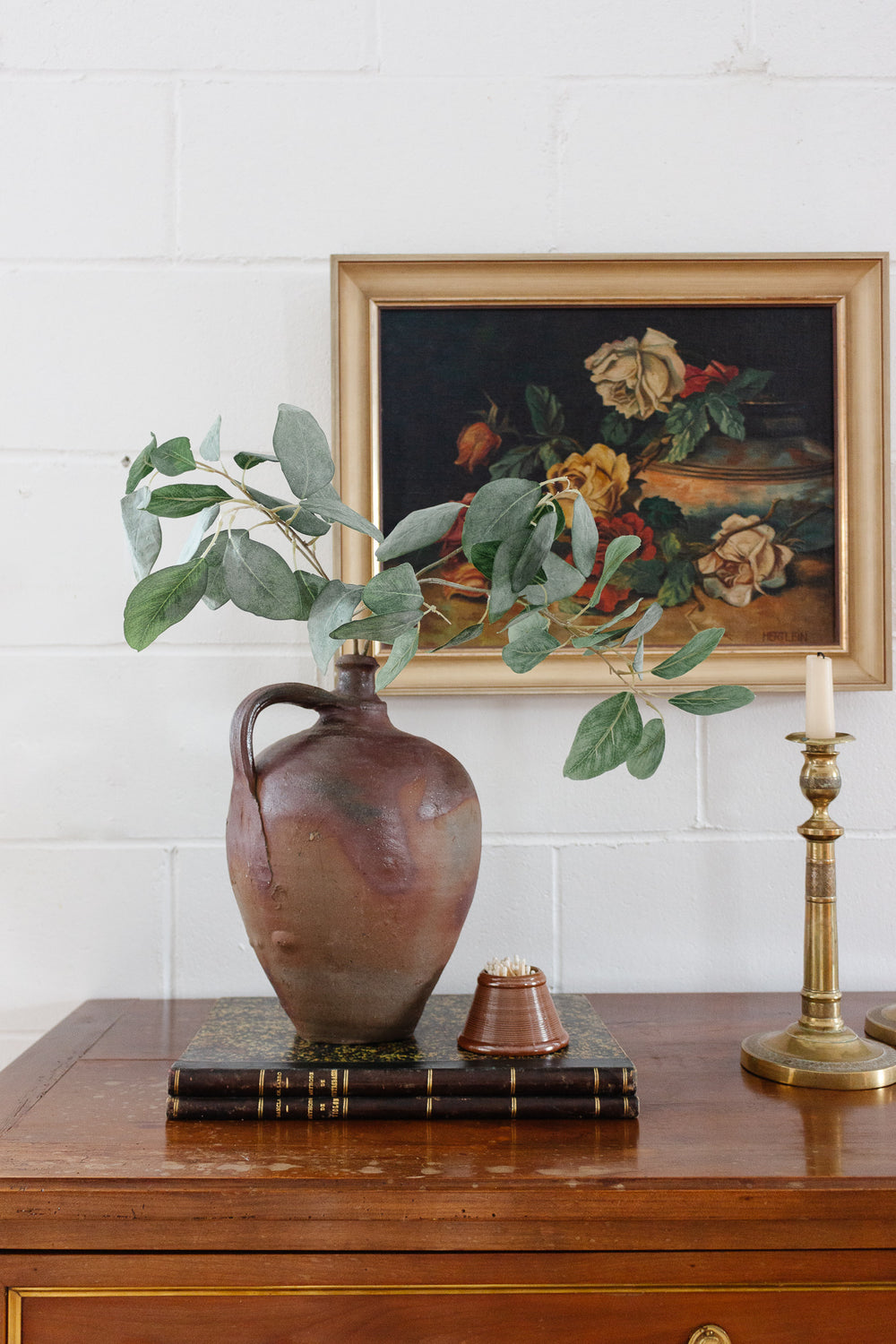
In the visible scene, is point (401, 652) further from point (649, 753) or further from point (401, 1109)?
point (401, 1109)

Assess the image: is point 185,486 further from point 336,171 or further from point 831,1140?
point 831,1140

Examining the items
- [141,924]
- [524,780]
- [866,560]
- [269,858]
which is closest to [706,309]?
[866,560]

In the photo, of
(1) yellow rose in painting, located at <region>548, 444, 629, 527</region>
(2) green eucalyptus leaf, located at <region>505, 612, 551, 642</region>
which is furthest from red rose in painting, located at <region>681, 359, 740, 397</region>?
(2) green eucalyptus leaf, located at <region>505, 612, 551, 642</region>

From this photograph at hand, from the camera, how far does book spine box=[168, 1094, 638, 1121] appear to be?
30.7 inches

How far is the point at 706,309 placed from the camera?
1.17 meters

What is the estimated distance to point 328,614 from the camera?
30.6 inches

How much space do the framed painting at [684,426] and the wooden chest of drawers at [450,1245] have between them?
0.60m

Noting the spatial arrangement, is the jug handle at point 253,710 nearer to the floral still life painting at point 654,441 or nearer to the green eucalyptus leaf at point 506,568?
the green eucalyptus leaf at point 506,568

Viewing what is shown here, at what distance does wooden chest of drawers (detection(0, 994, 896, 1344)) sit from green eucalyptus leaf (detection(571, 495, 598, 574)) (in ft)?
1.44

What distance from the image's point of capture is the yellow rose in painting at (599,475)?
116 centimetres

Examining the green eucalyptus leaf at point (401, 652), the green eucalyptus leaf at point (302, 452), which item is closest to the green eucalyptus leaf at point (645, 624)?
the green eucalyptus leaf at point (401, 652)

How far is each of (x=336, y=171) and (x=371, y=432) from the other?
0.32 metres

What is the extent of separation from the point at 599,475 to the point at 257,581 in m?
0.51

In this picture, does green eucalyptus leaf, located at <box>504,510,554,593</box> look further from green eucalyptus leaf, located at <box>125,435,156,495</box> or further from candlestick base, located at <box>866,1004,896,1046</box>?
candlestick base, located at <box>866,1004,896,1046</box>
